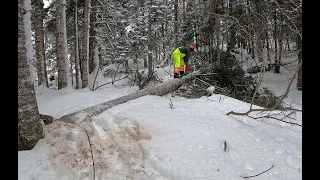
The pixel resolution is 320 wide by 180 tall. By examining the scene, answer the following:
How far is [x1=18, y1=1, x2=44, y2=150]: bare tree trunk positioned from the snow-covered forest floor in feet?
0.51

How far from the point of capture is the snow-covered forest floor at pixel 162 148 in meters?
3.15

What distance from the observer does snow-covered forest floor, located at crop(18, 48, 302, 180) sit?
3.15 m

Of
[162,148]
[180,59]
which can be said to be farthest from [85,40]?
[162,148]

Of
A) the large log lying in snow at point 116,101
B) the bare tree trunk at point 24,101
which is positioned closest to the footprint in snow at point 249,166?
the large log lying in snow at point 116,101

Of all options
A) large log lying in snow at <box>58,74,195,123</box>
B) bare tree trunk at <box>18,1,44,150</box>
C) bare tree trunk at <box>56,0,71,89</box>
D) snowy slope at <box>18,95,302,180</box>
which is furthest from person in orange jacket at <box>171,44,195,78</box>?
bare tree trunk at <box>18,1,44,150</box>

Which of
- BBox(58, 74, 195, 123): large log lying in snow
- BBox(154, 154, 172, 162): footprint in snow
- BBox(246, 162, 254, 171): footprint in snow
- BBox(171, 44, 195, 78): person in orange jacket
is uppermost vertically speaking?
BBox(171, 44, 195, 78): person in orange jacket

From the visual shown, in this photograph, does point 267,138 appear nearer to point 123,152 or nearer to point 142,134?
point 142,134

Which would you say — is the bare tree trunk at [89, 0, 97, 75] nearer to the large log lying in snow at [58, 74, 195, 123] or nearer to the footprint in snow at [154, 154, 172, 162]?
the large log lying in snow at [58, 74, 195, 123]

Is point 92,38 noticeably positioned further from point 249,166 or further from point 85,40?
point 249,166

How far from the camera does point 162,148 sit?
12.0ft

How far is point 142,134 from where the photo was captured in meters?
3.97

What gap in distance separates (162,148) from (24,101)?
1.86 meters

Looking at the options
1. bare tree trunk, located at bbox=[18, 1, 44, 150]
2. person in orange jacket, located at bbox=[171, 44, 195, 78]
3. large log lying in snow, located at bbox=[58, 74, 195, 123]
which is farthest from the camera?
person in orange jacket, located at bbox=[171, 44, 195, 78]
